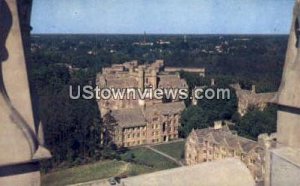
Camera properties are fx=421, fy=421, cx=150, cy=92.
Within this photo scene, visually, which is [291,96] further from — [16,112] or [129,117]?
[129,117]

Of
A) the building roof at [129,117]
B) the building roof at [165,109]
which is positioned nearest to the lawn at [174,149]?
the building roof at [129,117]

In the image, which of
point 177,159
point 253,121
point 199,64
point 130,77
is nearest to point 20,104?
point 177,159

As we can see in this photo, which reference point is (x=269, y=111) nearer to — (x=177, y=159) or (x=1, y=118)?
(x=177, y=159)

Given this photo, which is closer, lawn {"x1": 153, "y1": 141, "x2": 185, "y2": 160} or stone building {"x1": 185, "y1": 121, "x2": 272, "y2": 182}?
stone building {"x1": 185, "y1": 121, "x2": 272, "y2": 182}

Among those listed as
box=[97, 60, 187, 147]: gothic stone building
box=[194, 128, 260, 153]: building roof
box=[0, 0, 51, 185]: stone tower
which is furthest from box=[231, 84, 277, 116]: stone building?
box=[0, 0, 51, 185]: stone tower

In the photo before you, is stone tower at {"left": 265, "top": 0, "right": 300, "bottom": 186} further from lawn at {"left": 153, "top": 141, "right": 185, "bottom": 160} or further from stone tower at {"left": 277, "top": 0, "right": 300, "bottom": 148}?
lawn at {"left": 153, "top": 141, "right": 185, "bottom": 160}
